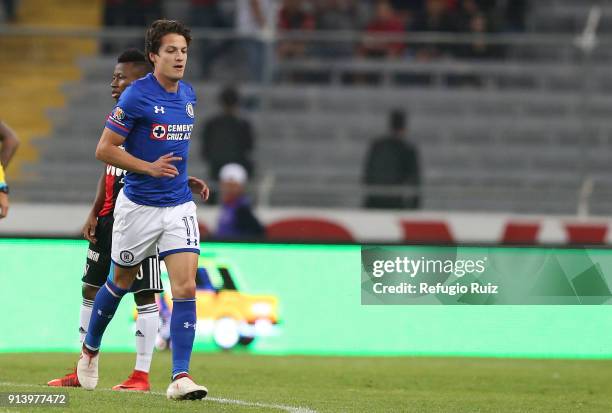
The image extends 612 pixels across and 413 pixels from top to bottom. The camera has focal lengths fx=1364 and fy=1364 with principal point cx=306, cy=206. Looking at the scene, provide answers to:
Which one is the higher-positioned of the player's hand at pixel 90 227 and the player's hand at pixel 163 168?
the player's hand at pixel 163 168

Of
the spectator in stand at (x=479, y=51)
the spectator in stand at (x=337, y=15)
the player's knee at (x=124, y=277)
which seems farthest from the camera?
the spectator in stand at (x=337, y=15)

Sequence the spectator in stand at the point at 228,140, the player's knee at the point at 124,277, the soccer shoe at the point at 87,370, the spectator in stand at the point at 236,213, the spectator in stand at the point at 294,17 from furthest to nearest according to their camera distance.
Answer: the spectator in stand at the point at 294,17 → the spectator in stand at the point at 228,140 → the spectator in stand at the point at 236,213 → the soccer shoe at the point at 87,370 → the player's knee at the point at 124,277

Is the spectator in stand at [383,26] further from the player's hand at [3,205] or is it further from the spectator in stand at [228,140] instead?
the player's hand at [3,205]

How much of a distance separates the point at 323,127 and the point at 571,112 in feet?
10.3

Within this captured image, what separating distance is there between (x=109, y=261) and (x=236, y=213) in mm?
6163

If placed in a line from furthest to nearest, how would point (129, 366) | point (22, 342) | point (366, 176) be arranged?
point (366, 176) < point (22, 342) < point (129, 366)

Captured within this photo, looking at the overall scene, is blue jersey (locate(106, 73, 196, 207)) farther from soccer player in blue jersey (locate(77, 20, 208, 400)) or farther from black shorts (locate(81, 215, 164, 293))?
black shorts (locate(81, 215, 164, 293))

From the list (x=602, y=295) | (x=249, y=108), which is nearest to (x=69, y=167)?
(x=249, y=108)

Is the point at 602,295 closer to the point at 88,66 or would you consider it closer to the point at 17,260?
the point at 17,260

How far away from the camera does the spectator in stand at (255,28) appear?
1661 cm

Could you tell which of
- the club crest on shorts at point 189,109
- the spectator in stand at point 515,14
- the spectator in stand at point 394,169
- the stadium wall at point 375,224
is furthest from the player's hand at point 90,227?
the spectator in stand at point 515,14

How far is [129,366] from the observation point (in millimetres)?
11133

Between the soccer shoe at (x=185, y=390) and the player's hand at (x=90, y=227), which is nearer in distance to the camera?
the soccer shoe at (x=185, y=390)

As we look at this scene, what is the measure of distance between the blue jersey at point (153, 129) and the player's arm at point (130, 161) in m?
0.08
